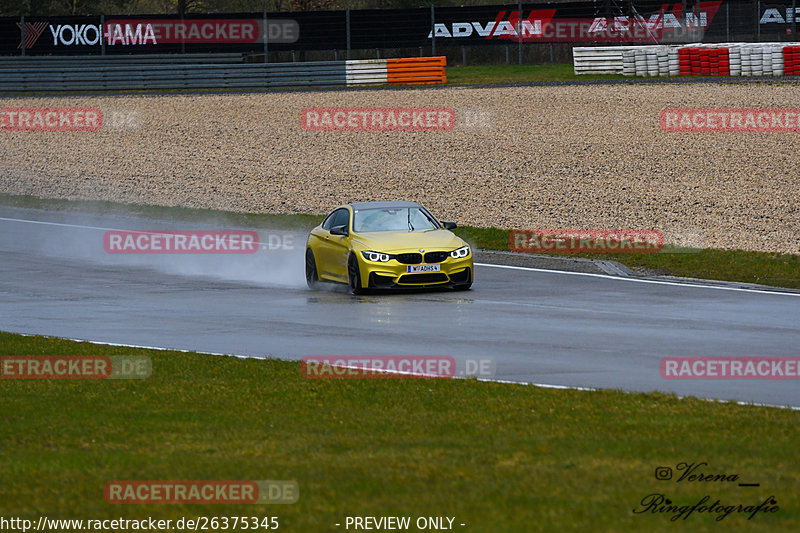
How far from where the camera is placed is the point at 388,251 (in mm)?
18984

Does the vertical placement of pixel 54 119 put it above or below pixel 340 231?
above

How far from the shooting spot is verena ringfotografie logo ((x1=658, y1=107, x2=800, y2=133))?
36.1 meters

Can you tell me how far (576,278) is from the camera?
21.4 metres

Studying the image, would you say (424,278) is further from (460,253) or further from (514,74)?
(514,74)

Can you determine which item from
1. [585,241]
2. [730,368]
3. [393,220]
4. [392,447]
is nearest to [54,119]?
[585,241]

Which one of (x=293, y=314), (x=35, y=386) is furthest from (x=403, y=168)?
(x=35, y=386)

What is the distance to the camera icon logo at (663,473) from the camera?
7754mm

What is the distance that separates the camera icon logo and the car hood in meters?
11.2

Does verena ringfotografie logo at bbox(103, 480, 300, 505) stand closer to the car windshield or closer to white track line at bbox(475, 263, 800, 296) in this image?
the car windshield

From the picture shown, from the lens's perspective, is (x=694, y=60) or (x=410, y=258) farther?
(x=694, y=60)

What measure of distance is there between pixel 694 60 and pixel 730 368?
35790 millimetres

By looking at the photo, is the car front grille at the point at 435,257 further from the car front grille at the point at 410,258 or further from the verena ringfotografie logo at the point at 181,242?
the verena ringfotografie logo at the point at 181,242

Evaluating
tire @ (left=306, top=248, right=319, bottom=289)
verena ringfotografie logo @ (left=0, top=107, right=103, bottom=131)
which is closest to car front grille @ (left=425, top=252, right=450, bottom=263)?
tire @ (left=306, top=248, right=319, bottom=289)

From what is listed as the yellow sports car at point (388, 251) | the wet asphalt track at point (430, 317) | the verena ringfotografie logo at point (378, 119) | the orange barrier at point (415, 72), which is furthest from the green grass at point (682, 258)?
the orange barrier at point (415, 72)
